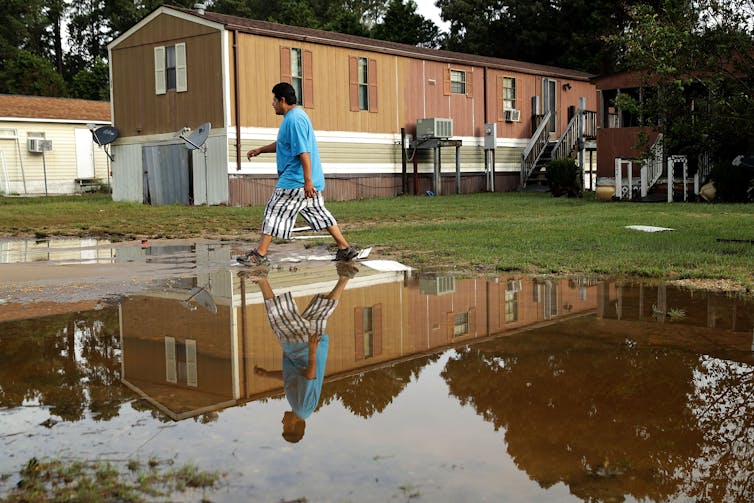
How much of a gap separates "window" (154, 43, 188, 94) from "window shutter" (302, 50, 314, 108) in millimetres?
3472

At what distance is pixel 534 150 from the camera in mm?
33000

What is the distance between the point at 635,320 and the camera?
5.66 meters

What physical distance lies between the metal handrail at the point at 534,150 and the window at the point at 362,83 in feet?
23.8

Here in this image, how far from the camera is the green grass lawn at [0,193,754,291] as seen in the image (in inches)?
327

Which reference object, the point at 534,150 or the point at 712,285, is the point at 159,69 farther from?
the point at 712,285

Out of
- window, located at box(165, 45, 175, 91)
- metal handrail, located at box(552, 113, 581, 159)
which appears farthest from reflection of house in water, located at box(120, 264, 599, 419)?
metal handrail, located at box(552, 113, 581, 159)

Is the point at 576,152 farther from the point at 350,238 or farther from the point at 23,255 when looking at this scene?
the point at 23,255

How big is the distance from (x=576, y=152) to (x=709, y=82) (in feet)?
73.6

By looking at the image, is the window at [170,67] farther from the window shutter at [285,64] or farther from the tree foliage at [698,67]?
the tree foliage at [698,67]

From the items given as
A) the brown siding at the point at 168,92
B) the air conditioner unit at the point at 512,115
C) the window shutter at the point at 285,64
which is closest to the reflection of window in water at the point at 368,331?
the brown siding at the point at 168,92

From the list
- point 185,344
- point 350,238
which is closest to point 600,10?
point 350,238

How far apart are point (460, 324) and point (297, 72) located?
68.8ft

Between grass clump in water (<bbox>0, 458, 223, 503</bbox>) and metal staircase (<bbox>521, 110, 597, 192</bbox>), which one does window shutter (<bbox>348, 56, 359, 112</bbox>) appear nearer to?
metal staircase (<bbox>521, 110, 597, 192</bbox>)

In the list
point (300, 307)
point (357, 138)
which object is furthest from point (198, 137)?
point (300, 307)
